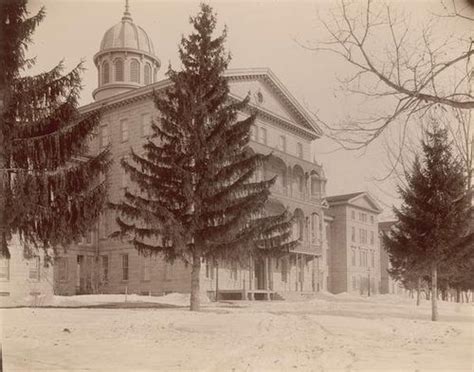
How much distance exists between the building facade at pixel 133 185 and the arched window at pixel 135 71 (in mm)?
70

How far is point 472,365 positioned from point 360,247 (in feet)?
167

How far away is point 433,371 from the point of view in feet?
29.1

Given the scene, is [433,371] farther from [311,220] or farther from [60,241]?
[311,220]

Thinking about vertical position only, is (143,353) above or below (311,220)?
below

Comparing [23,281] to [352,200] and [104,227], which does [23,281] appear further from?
[352,200]

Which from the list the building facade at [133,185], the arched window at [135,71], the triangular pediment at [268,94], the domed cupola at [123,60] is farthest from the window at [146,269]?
the arched window at [135,71]

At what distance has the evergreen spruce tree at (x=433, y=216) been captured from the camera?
66.0 ft

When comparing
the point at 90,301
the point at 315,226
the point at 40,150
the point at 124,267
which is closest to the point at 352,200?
the point at 315,226

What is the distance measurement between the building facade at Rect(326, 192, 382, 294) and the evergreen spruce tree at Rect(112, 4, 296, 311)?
3837cm

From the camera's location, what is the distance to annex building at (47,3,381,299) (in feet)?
111

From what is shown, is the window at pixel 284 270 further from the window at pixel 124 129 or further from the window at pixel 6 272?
the window at pixel 6 272

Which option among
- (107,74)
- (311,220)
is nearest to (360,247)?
(311,220)

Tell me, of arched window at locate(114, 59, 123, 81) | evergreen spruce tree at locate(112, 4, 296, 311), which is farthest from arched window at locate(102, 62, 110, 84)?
evergreen spruce tree at locate(112, 4, 296, 311)

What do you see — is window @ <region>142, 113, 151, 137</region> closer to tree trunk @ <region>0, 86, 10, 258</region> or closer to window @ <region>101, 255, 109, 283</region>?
window @ <region>101, 255, 109, 283</region>
